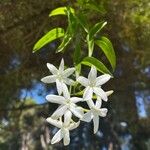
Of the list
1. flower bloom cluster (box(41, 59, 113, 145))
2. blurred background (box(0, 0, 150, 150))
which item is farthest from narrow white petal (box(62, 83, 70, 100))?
blurred background (box(0, 0, 150, 150))

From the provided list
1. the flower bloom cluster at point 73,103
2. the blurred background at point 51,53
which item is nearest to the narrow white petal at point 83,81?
the flower bloom cluster at point 73,103

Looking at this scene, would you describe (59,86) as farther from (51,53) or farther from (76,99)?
(51,53)

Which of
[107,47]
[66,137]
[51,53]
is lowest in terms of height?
[66,137]

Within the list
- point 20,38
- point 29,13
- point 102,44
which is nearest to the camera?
point 102,44

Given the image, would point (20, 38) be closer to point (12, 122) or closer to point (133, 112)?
point (12, 122)

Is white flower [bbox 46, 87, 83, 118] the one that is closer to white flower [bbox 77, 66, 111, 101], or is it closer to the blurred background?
white flower [bbox 77, 66, 111, 101]

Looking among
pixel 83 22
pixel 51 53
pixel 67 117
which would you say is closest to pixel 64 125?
pixel 67 117

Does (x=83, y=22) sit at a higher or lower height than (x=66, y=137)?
higher

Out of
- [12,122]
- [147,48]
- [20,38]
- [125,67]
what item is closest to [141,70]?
[125,67]
